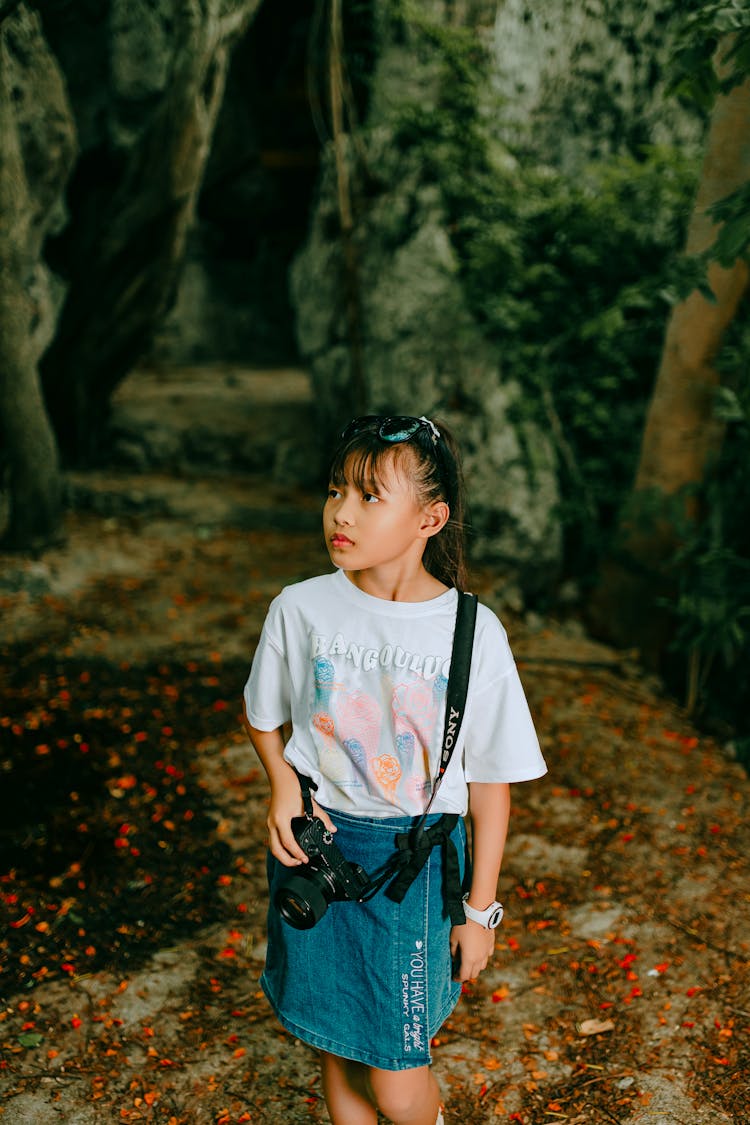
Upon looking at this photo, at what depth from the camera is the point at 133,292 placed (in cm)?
725

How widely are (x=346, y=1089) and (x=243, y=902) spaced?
4.32ft

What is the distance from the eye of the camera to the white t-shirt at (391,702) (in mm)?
1754

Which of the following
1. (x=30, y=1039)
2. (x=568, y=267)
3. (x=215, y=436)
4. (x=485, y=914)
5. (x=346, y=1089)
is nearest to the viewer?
(x=485, y=914)

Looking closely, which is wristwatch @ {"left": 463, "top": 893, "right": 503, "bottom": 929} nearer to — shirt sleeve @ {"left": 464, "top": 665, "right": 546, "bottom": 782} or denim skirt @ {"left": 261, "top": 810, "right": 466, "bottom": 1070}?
denim skirt @ {"left": 261, "top": 810, "right": 466, "bottom": 1070}

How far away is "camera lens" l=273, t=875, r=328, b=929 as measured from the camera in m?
1.69

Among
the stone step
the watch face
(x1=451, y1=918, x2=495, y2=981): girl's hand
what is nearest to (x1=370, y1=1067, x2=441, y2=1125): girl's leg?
(x1=451, y1=918, x2=495, y2=981): girl's hand

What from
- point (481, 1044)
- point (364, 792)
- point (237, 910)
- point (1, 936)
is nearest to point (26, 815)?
point (1, 936)

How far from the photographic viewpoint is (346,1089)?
1943mm

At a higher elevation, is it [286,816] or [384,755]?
[384,755]

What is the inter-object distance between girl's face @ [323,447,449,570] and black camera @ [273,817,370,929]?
0.54 metres

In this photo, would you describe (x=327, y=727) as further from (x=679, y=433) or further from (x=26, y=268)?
(x=26, y=268)

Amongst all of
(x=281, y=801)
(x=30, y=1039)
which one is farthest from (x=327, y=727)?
(x=30, y=1039)

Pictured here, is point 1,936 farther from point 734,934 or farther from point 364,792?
point 734,934

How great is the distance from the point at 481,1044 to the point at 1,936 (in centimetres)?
155
